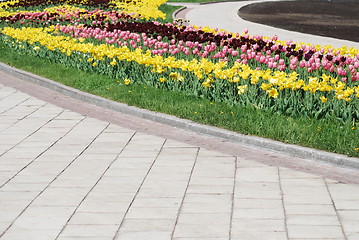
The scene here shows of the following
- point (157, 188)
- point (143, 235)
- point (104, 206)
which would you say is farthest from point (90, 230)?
point (157, 188)

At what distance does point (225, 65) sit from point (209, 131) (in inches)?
91.7

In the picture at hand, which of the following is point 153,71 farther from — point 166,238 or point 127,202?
point 166,238

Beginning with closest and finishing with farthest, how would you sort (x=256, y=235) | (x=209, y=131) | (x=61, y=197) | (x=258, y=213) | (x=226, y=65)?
(x=256, y=235), (x=258, y=213), (x=61, y=197), (x=209, y=131), (x=226, y=65)

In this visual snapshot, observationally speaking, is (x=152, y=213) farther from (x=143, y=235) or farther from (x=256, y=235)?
(x=256, y=235)

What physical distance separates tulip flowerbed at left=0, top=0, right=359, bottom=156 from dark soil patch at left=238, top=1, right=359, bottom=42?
7.22 meters

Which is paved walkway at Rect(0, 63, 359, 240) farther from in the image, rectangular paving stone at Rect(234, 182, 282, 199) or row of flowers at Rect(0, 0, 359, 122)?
row of flowers at Rect(0, 0, 359, 122)

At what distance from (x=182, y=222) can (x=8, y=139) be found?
152 inches

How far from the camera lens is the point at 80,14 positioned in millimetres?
21516

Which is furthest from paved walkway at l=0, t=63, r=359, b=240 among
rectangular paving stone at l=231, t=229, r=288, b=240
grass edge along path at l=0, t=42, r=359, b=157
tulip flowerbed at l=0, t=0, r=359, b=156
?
tulip flowerbed at l=0, t=0, r=359, b=156

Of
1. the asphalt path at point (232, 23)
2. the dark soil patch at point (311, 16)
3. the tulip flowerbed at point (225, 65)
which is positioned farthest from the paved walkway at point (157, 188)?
the dark soil patch at point (311, 16)

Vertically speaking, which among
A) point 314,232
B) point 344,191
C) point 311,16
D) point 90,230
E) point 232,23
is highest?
point 90,230

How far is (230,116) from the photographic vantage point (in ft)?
29.0

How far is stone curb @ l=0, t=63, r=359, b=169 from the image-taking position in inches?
290

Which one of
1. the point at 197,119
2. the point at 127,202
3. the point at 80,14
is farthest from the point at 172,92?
the point at 80,14
